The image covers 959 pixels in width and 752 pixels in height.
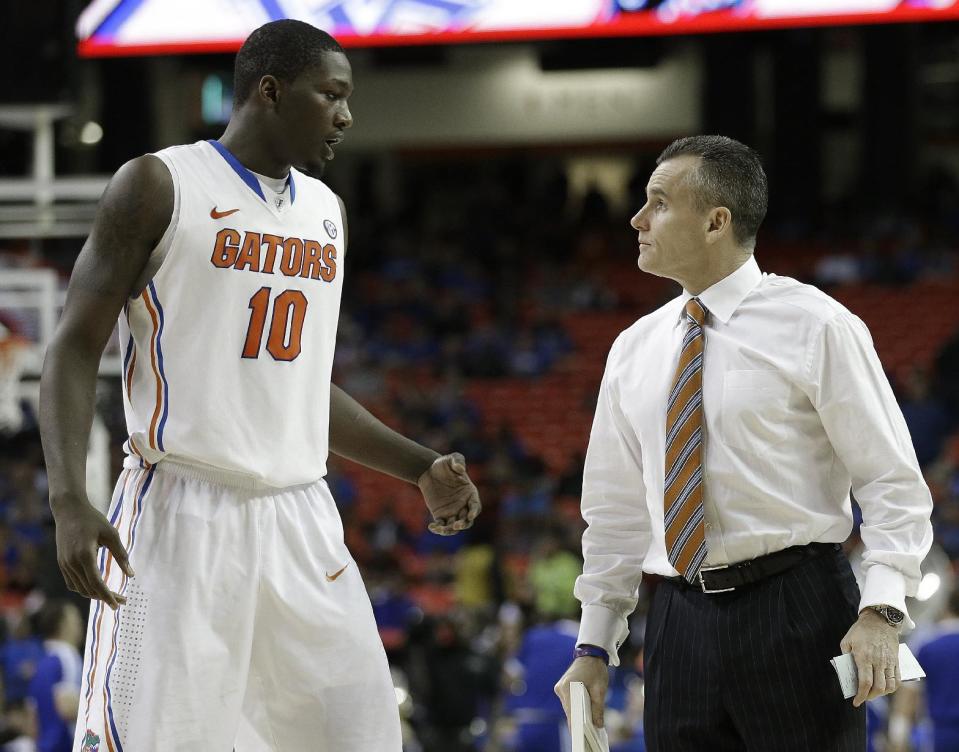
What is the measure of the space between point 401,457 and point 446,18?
9.18 m

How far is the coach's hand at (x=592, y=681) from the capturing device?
3584mm

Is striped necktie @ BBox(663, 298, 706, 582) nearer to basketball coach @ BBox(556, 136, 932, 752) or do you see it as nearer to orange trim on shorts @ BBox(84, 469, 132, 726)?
basketball coach @ BBox(556, 136, 932, 752)

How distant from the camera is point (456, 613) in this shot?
11.3 m

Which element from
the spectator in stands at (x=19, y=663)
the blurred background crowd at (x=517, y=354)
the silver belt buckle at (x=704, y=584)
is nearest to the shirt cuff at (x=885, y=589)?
the silver belt buckle at (x=704, y=584)

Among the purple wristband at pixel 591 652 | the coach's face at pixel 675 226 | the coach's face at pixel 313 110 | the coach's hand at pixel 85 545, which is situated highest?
the coach's face at pixel 313 110

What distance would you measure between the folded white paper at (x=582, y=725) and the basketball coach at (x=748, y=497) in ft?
0.16

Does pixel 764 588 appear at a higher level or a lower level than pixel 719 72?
lower

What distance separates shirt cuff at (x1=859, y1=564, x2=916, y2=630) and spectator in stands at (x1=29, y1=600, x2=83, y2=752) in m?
6.01

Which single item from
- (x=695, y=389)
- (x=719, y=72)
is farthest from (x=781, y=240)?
(x=695, y=389)

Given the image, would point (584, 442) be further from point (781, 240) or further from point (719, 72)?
point (719, 72)

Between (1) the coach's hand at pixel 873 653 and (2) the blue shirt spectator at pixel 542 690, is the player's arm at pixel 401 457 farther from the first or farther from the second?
(2) the blue shirt spectator at pixel 542 690

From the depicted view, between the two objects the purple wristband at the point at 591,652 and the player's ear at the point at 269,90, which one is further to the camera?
the purple wristband at the point at 591,652

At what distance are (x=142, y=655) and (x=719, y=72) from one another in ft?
63.5

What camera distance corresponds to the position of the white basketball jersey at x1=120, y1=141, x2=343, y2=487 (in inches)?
126
